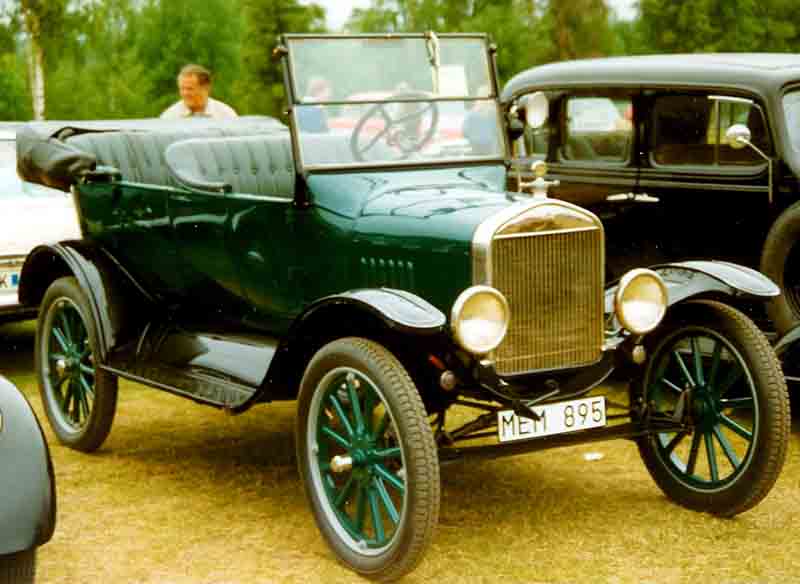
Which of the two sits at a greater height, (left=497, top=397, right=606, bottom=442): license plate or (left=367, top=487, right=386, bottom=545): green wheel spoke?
(left=497, top=397, right=606, bottom=442): license plate

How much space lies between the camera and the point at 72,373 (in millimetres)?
6164

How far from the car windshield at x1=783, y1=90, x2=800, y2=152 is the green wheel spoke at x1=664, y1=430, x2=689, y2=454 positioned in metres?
2.07

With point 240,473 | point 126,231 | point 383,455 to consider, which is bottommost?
point 240,473

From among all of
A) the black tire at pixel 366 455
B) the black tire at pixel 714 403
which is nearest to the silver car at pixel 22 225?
the black tire at pixel 366 455

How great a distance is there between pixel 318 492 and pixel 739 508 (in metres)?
1.59

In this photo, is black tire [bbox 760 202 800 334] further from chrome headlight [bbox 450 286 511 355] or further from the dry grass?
chrome headlight [bbox 450 286 511 355]

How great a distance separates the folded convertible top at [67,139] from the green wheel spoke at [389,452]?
255cm

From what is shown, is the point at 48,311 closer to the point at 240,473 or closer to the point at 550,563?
the point at 240,473

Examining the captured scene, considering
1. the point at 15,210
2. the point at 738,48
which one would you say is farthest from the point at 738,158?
the point at 738,48

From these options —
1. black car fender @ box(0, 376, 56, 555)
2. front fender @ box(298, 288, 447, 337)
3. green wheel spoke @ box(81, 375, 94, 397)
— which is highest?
front fender @ box(298, 288, 447, 337)

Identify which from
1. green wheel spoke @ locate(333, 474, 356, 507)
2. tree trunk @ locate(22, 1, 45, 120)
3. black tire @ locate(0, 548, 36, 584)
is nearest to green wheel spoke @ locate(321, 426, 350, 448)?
green wheel spoke @ locate(333, 474, 356, 507)

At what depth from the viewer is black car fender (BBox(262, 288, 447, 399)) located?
14.0ft

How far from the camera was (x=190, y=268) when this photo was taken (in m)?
5.86

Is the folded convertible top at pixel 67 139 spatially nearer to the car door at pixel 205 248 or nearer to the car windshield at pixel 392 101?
the car door at pixel 205 248
